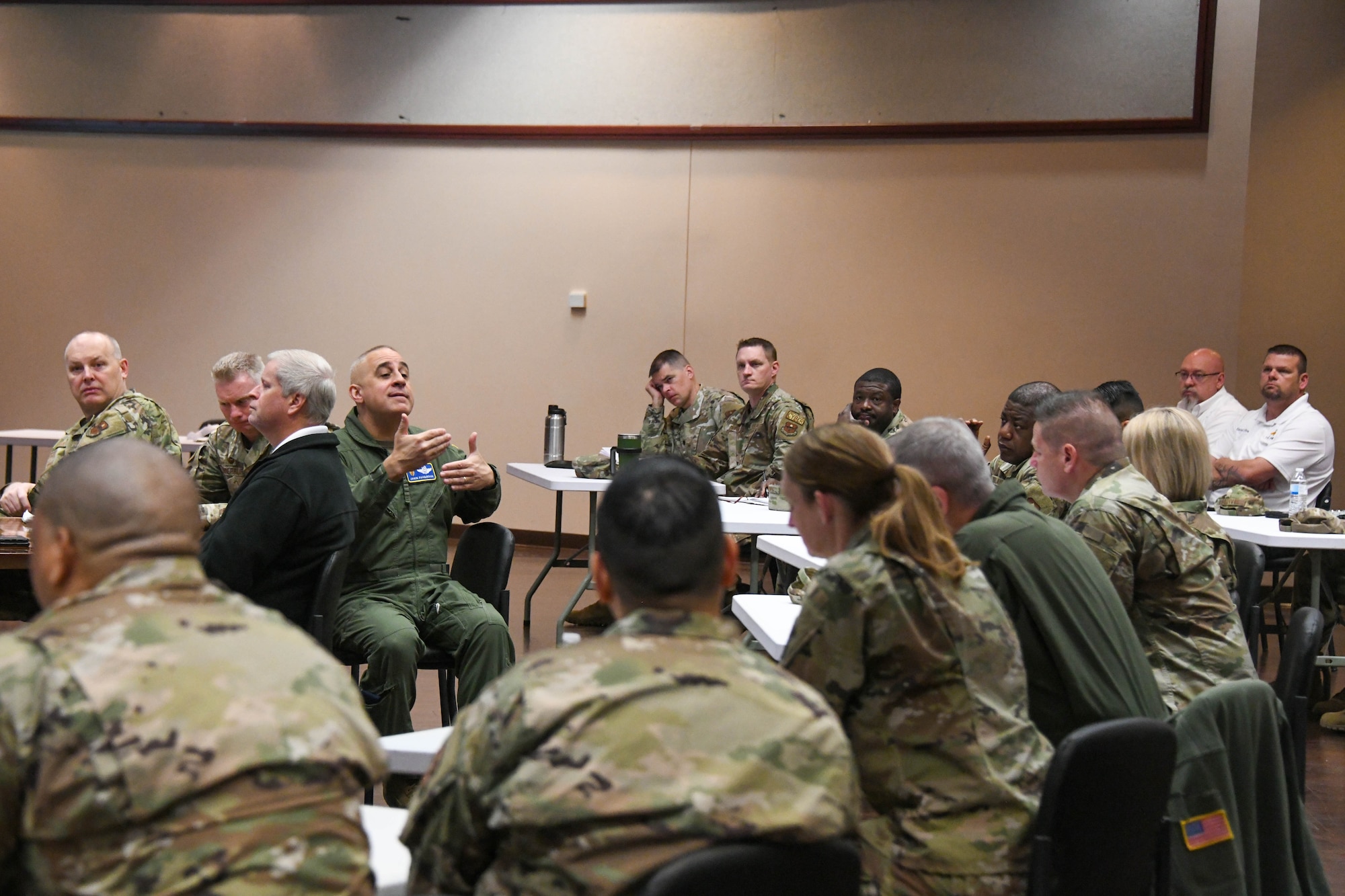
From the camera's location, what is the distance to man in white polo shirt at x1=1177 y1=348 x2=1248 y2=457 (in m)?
6.48

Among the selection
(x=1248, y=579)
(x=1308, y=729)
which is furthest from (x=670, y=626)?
(x=1308, y=729)

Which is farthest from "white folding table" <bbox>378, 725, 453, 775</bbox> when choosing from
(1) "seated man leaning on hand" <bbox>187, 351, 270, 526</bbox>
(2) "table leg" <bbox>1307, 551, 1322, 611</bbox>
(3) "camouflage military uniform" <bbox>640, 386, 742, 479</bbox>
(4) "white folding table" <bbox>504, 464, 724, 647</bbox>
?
(3) "camouflage military uniform" <bbox>640, 386, 742, 479</bbox>

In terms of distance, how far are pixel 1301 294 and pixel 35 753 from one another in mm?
7649

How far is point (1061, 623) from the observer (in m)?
2.10

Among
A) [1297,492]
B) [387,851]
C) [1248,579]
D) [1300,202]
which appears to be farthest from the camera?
[1300,202]

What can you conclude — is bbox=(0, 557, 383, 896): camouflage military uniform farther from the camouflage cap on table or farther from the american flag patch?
the camouflage cap on table

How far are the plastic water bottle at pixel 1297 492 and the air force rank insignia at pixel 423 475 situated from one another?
3280mm

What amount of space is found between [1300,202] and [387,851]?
24.2 ft

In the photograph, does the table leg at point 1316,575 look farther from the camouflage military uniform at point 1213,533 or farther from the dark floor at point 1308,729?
the camouflage military uniform at point 1213,533

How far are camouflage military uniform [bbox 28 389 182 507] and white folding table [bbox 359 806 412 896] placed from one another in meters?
3.01

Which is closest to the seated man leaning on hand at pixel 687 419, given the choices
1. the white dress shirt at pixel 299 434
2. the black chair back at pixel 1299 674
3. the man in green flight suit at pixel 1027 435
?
the man in green flight suit at pixel 1027 435

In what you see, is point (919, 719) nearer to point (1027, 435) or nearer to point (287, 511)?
point (287, 511)

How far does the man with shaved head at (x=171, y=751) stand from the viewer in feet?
3.61

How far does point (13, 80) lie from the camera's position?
8.78 metres
